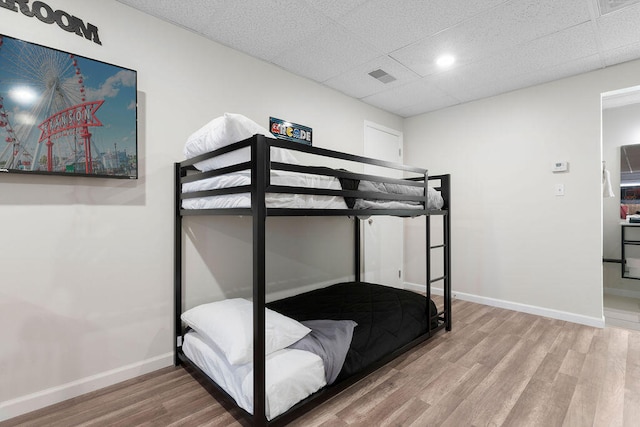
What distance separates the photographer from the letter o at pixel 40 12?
1616 millimetres

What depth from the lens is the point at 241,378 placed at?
59.4 inches

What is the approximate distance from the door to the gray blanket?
1722 millimetres

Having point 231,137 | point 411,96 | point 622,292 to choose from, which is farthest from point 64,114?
point 622,292

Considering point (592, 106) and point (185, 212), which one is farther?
point (592, 106)

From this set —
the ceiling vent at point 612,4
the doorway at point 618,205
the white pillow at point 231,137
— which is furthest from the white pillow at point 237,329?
the doorway at point 618,205

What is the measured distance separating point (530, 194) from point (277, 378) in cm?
313

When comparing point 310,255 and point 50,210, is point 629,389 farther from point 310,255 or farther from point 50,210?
point 50,210

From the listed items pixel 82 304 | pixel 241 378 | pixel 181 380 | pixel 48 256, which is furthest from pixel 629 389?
pixel 48 256

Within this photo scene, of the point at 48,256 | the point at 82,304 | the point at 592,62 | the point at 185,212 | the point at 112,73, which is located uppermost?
the point at 592,62

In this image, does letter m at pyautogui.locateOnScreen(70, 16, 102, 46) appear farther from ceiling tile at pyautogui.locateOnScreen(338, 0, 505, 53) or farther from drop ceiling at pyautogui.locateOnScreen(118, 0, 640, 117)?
ceiling tile at pyautogui.locateOnScreen(338, 0, 505, 53)

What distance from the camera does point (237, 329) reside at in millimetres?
1617

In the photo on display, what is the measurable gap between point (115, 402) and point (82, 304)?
0.57m

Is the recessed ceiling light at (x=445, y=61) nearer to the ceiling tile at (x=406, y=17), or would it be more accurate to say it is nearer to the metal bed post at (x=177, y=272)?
the ceiling tile at (x=406, y=17)

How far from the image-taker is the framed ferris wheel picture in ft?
4.99
